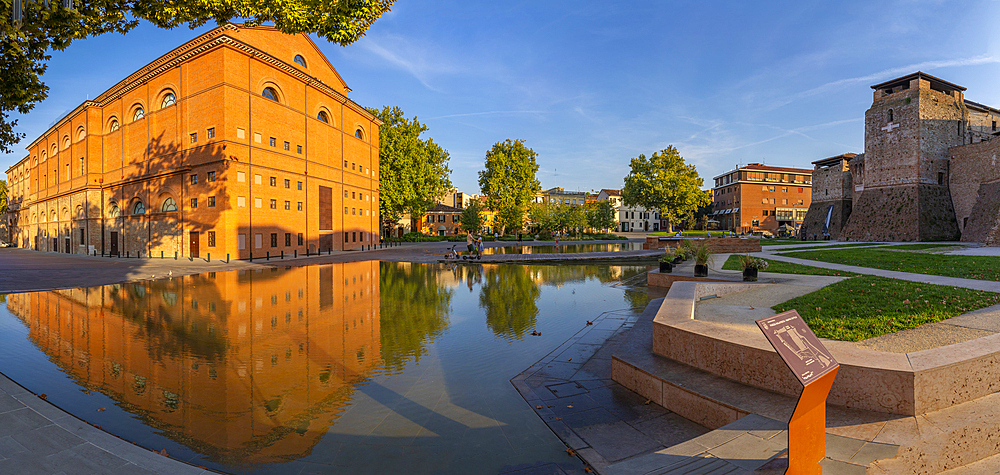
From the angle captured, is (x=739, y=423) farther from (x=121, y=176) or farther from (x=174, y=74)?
(x=121, y=176)

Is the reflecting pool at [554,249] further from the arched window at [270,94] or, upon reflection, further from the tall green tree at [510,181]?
the arched window at [270,94]

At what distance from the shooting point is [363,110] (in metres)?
45.1

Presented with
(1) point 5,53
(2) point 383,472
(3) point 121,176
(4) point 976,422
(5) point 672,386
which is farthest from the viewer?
(3) point 121,176

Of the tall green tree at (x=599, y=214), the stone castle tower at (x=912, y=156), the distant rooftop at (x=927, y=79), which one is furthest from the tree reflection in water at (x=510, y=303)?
the tall green tree at (x=599, y=214)

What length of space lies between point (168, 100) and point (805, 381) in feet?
150

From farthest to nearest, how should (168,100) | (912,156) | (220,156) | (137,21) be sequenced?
1. (912,156)
2. (168,100)
3. (220,156)
4. (137,21)

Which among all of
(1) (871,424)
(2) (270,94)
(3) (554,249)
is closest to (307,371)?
(1) (871,424)

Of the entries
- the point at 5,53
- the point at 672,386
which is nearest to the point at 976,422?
the point at 672,386

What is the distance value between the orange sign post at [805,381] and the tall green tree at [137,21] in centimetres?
1014

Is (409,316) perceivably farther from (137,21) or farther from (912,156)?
(912,156)

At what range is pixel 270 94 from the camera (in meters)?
33.4

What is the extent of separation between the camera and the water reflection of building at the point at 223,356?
14.5 ft

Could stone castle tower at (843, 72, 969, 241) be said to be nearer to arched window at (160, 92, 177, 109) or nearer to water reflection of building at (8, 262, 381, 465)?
water reflection of building at (8, 262, 381, 465)

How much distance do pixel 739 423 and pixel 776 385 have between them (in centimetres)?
100
